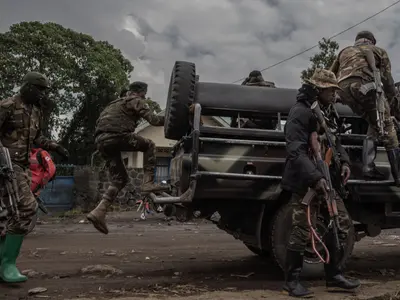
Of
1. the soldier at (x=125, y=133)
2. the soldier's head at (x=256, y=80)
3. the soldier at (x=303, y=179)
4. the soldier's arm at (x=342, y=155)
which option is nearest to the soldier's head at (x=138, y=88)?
the soldier at (x=125, y=133)

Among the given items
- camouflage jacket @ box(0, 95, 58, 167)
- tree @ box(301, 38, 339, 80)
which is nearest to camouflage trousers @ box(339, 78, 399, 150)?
camouflage jacket @ box(0, 95, 58, 167)

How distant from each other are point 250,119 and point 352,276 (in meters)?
2.24

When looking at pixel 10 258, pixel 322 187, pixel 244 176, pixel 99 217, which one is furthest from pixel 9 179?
pixel 322 187

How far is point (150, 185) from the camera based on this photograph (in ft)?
19.4

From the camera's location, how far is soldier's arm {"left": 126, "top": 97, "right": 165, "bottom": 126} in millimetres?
5844

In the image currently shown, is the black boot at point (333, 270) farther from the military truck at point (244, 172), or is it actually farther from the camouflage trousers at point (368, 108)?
the camouflage trousers at point (368, 108)

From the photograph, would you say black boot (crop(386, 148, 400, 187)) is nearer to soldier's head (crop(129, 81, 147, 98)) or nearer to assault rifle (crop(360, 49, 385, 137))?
assault rifle (crop(360, 49, 385, 137))

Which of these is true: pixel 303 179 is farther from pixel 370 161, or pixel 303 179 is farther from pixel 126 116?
pixel 126 116

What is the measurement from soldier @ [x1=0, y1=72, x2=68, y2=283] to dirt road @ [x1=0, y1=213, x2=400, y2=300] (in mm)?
319

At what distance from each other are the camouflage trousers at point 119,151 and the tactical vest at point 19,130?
930 mm

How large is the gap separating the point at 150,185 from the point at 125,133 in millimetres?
691

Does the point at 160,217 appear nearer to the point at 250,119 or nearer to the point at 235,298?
the point at 250,119

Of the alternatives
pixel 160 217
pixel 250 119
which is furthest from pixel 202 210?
pixel 160 217

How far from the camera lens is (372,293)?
15.1ft
